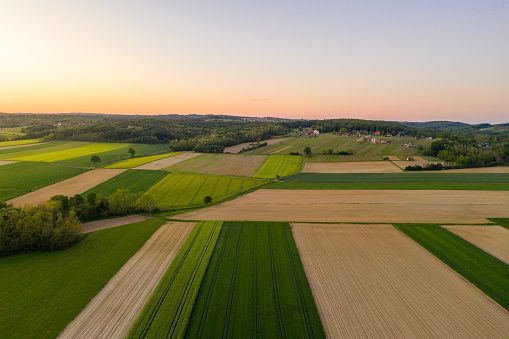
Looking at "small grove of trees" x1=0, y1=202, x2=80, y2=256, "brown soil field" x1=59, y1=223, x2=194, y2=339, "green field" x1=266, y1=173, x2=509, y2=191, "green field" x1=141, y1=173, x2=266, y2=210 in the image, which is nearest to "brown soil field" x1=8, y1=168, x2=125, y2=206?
"green field" x1=141, y1=173, x2=266, y2=210

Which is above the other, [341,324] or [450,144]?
[450,144]

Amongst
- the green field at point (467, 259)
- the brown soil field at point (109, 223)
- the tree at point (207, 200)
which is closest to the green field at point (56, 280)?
the brown soil field at point (109, 223)

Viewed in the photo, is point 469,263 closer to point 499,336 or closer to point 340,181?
point 499,336

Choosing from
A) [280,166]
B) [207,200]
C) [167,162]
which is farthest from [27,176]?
[280,166]

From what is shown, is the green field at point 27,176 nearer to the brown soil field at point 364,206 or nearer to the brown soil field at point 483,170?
the brown soil field at point 364,206

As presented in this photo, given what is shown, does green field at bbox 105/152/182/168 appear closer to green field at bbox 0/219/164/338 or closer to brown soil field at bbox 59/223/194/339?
green field at bbox 0/219/164/338

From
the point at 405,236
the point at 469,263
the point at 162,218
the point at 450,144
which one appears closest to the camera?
the point at 469,263

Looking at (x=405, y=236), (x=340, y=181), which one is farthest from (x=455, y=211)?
(x=340, y=181)
